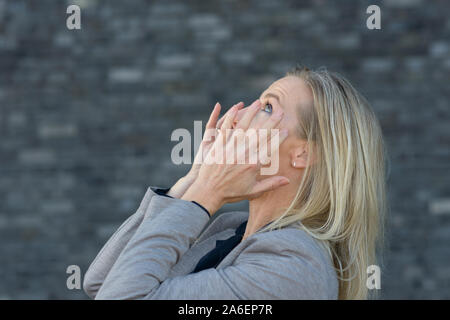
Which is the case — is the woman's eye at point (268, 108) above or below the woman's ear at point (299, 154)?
above

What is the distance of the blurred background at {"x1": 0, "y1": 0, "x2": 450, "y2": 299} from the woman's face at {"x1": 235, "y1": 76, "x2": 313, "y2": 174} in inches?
113

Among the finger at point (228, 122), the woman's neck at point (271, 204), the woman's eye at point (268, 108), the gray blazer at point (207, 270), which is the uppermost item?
the woman's eye at point (268, 108)

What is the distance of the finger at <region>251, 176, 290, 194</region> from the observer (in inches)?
74.4

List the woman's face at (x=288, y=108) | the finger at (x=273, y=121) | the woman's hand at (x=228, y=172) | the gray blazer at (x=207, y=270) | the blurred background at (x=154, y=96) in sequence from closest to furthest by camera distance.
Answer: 1. the gray blazer at (x=207, y=270)
2. the woman's hand at (x=228, y=172)
3. the finger at (x=273, y=121)
4. the woman's face at (x=288, y=108)
5. the blurred background at (x=154, y=96)

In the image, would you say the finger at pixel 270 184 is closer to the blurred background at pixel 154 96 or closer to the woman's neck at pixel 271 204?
the woman's neck at pixel 271 204

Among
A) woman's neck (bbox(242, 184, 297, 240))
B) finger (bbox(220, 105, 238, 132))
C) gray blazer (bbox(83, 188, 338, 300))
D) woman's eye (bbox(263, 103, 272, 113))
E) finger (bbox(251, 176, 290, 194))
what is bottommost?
gray blazer (bbox(83, 188, 338, 300))

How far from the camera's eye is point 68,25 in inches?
201

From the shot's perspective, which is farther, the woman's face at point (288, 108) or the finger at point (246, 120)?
the woman's face at point (288, 108)

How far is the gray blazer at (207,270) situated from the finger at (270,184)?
0.16 metres

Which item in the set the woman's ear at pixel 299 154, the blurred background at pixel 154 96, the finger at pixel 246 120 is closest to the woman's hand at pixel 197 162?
the finger at pixel 246 120

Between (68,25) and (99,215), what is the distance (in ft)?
5.48

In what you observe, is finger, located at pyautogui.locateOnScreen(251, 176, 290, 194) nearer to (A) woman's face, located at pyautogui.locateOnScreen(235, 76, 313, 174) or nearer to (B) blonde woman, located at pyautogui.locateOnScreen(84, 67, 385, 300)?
(B) blonde woman, located at pyautogui.locateOnScreen(84, 67, 385, 300)

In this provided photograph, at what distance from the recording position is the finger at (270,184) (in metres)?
1.89

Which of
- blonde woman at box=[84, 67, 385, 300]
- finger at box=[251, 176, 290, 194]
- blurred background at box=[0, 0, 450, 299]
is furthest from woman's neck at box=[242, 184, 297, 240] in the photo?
blurred background at box=[0, 0, 450, 299]
